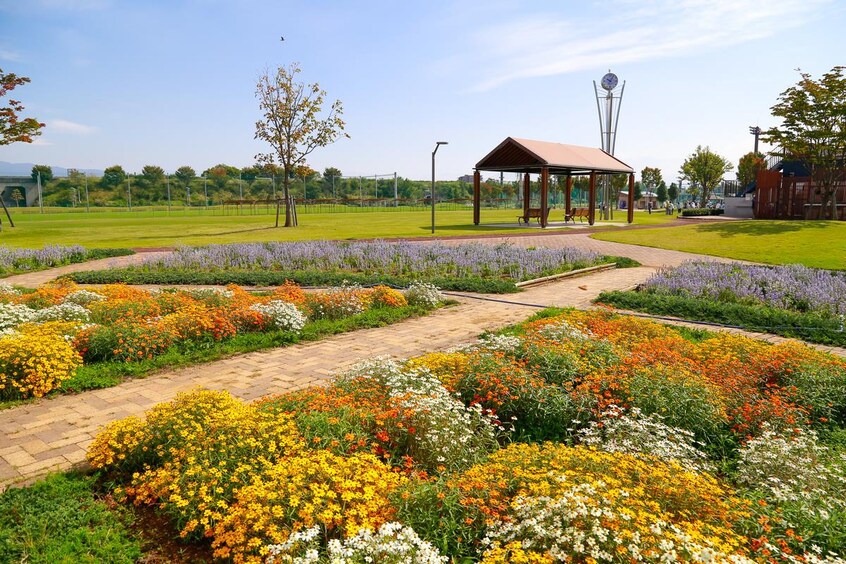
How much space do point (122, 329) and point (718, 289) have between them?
9.85 m

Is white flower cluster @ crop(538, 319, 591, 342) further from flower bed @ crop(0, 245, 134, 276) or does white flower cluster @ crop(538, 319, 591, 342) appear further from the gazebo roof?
the gazebo roof

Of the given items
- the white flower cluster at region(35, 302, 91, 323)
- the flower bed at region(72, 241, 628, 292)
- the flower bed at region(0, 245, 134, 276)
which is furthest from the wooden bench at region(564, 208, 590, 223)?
the white flower cluster at region(35, 302, 91, 323)

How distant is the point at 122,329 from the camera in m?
6.40

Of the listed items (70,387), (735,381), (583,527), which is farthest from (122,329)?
(735,381)

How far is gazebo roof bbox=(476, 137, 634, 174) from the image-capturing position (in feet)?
94.6

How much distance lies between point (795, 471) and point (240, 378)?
193 inches

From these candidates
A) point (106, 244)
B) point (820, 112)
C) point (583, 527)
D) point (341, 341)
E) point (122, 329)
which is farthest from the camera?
point (820, 112)

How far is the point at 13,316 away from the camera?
689cm

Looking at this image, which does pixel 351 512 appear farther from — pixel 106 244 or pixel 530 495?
pixel 106 244

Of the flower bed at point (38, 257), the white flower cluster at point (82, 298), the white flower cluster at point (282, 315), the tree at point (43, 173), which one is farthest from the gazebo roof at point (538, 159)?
the tree at point (43, 173)

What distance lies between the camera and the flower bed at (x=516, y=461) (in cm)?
262

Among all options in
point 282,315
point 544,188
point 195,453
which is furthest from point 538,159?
point 195,453

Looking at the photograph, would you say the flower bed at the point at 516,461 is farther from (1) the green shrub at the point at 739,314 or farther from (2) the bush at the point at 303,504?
(1) the green shrub at the point at 739,314

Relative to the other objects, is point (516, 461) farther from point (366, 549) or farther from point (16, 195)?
point (16, 195)
